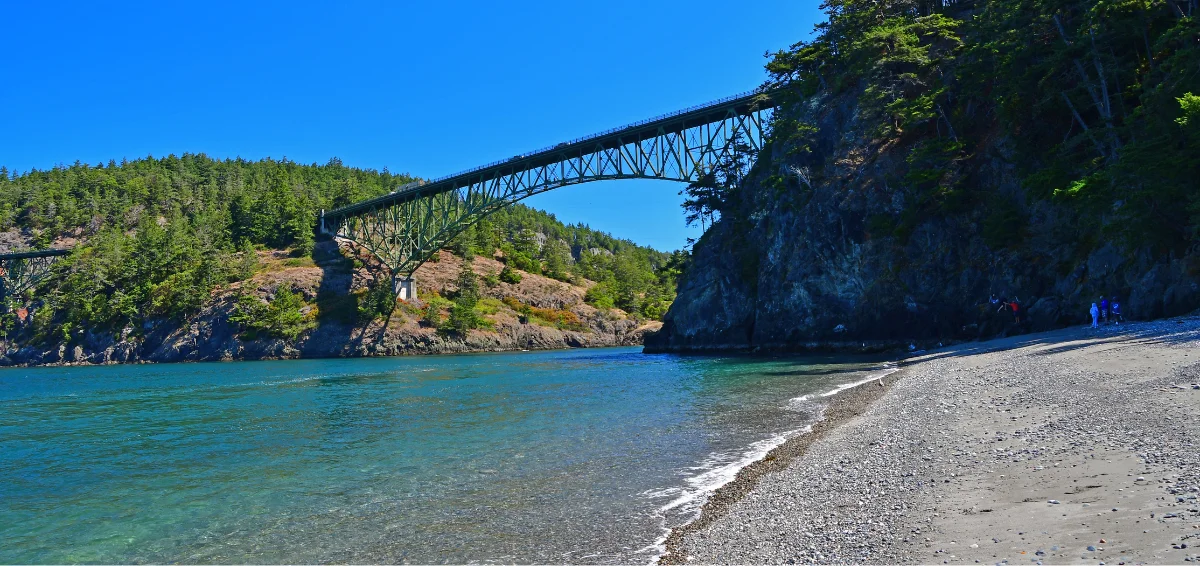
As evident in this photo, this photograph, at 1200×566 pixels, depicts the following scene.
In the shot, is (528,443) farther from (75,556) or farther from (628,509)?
(75,556)

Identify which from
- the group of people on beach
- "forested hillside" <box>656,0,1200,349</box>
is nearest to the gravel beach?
the group of people on beach

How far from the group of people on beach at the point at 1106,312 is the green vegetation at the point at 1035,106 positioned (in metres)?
2.38

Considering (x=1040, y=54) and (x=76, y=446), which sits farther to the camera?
(x=1040, y=54)

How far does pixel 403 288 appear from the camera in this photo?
8750 centimetres

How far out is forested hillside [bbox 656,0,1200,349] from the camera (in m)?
22.5

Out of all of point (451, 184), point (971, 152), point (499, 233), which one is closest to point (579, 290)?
point (499, 233)

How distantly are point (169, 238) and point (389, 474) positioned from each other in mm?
102426

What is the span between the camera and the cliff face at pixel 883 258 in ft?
89.5

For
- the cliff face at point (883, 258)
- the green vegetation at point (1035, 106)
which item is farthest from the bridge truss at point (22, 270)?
the green vegetation at point (1035, 106)

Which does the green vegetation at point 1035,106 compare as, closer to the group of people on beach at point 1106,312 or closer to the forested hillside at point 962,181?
the forested hillside at point 962,181

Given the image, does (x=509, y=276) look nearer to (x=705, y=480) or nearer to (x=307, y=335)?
(x=307, y=335)

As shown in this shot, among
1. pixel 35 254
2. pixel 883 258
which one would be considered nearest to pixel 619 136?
pixel 883 258

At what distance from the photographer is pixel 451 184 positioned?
77875mm

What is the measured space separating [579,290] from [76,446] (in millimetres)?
91778
